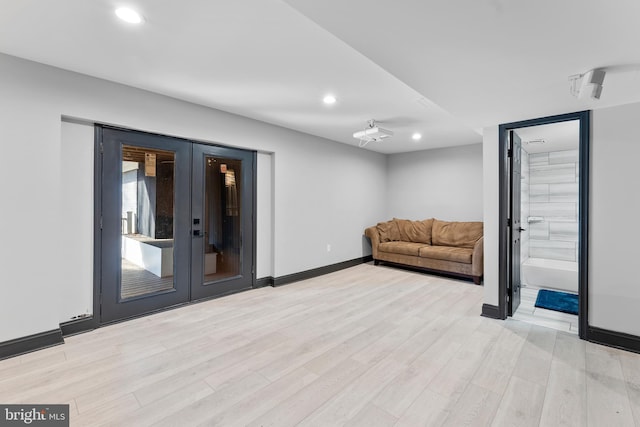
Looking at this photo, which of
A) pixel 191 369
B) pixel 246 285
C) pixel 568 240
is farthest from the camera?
pixel 568 240

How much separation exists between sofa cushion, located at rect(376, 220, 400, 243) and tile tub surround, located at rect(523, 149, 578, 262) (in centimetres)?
241

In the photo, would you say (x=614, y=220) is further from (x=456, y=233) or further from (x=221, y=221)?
(x=221, y=221)

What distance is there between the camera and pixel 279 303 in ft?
12.6

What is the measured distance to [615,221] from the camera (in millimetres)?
2754

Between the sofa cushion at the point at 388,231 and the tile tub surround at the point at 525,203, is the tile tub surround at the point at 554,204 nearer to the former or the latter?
the tile tub surround at the point at 525,203

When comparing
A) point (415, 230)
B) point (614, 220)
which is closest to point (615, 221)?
point (614, 220)

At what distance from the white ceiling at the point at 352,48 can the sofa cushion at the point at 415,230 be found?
3.09 metres

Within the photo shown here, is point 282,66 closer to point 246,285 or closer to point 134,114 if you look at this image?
point 134,114

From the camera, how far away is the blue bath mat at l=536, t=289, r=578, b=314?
12.1 ft

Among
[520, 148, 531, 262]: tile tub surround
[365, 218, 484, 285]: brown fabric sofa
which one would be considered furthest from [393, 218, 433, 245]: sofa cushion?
[520, 148, 531, 262]: tile tub surround

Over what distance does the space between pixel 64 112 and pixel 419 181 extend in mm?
6044

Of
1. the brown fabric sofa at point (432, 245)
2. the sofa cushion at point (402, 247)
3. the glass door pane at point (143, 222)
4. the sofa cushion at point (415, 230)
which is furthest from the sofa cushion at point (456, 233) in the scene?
the glass door pane at point (143, 222)

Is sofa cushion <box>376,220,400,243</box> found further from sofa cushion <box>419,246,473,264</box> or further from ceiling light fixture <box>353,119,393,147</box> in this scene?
ceiling light fixture <box>353,119,393,147</box>

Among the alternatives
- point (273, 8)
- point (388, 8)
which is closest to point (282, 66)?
point (273, 8)
